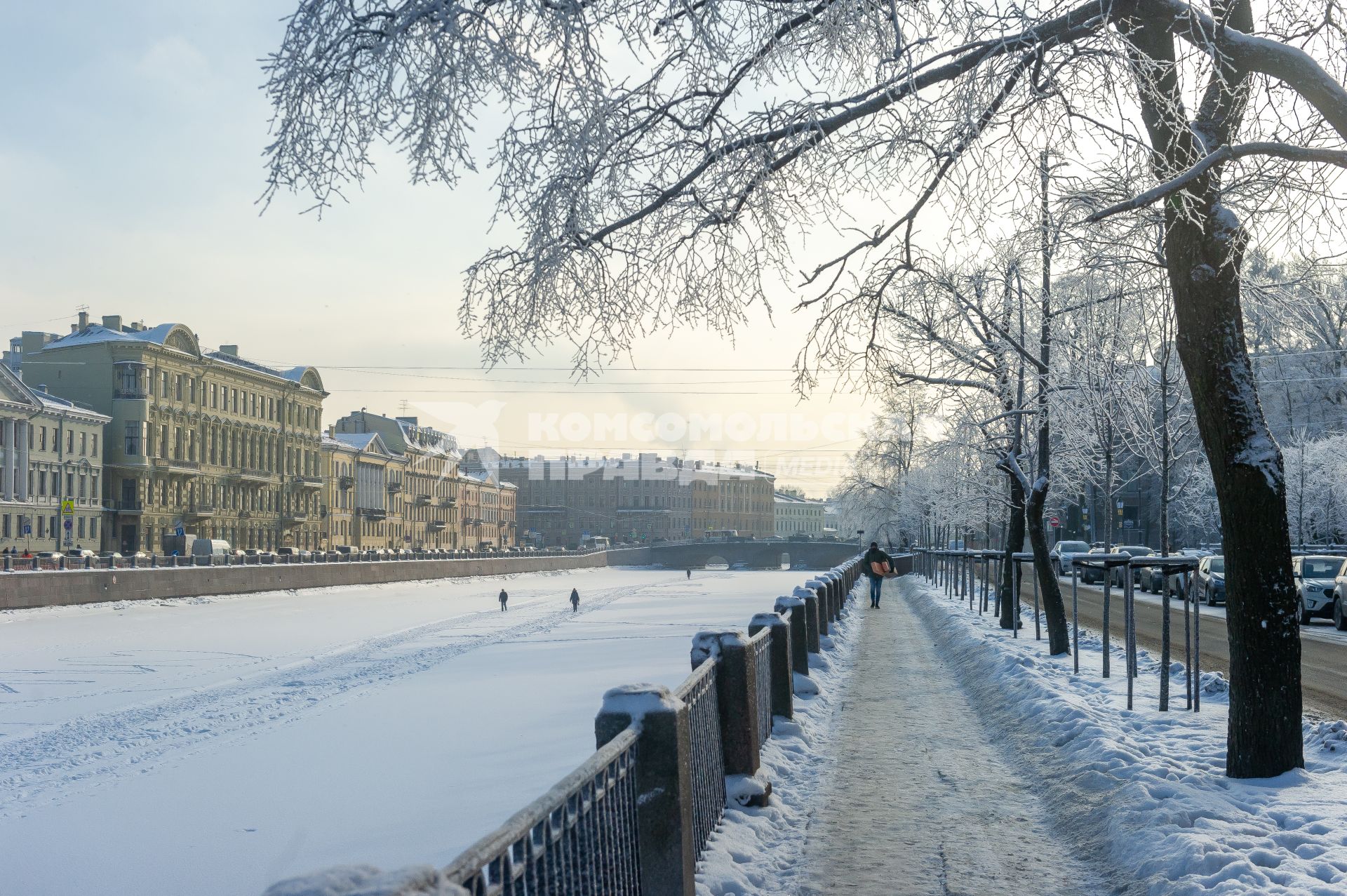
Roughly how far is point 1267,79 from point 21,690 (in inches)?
923

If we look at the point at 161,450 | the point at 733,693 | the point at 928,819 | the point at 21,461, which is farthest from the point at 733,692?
the point at 161,450

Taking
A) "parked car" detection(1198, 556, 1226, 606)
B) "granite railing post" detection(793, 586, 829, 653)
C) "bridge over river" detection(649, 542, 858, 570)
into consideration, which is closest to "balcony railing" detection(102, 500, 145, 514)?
"parked car" detection(1198, 556, 1226, 606)

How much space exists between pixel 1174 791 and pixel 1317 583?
76.0 ft

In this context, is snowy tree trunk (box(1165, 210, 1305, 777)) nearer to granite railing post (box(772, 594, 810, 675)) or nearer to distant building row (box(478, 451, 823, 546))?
granite railing post (box(772, 594, 810, 675))

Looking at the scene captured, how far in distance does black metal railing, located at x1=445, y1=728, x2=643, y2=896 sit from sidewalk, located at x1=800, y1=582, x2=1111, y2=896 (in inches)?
69.5

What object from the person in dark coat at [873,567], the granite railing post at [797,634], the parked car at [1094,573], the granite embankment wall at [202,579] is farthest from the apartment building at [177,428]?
the granite railing post at [797,634]

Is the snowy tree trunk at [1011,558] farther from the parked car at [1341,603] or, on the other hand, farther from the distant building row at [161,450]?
the distant building row at [161,450]

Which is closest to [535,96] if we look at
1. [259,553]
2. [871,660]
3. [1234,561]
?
[1234,561]

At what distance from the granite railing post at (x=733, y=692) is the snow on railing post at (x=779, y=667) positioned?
2.72 metres

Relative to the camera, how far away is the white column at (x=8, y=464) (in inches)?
2569

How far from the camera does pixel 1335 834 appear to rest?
657cm

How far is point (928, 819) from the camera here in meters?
8.16

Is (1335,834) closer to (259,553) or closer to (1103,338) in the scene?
(1103,338)

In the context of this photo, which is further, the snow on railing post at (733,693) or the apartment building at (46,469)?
the apartment building at (46,469)
